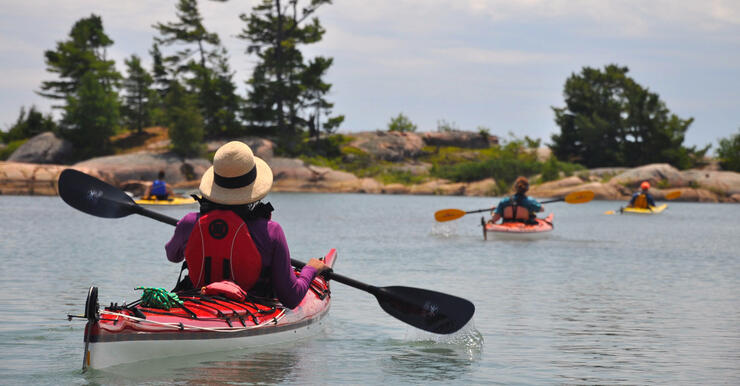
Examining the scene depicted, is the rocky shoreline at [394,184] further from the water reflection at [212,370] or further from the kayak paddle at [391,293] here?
the water reflection at [212,370]

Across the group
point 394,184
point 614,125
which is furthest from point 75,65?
point 614,125

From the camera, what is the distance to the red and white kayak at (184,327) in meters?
6.11

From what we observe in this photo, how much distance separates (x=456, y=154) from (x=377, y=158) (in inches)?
348

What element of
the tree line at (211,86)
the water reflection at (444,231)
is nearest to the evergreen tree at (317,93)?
the tree line at (211,86)

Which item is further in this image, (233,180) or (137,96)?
(137,96)

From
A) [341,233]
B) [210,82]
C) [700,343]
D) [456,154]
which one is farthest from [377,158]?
[700,343]

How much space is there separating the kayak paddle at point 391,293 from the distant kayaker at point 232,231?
1.11 metres

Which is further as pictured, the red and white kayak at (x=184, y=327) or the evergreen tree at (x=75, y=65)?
the evergreen tree at (x=75, y=65)

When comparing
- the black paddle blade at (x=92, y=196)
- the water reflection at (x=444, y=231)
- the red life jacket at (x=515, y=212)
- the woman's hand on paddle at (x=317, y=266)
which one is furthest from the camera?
the water reflection at (x=444, y=231)

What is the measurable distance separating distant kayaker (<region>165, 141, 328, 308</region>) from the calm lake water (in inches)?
30.1

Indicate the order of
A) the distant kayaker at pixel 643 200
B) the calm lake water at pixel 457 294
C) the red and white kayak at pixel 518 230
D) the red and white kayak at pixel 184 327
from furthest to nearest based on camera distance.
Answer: the distant kayaker at pixel 643 200 → the red and white kayak at pixel 518 230 → the calm lake water at pixel 457 294 → the red and white kayak at pixel 184 327

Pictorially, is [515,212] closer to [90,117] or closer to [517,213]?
[517,213]

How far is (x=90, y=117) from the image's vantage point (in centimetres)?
5628

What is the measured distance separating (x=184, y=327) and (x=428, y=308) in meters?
2.66
